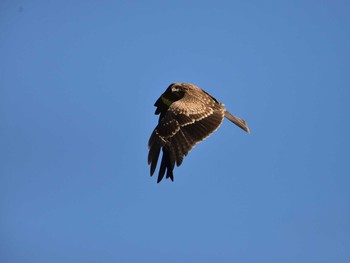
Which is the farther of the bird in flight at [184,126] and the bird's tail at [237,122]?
the bird's tail at [237,122]

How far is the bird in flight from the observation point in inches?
540

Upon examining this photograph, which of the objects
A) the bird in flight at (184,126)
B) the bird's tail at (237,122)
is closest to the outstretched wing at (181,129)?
the bird in flight at (184,126)

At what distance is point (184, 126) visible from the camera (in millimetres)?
14219

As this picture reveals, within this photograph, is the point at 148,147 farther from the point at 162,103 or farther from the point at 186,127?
the point at 162,103

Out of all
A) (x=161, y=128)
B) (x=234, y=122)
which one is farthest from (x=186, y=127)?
(x=234, y=122)

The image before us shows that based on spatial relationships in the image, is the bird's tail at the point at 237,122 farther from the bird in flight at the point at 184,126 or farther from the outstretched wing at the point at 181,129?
the outstretched wing at the point at 181,129

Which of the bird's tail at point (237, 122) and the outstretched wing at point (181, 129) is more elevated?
the bird's tail at point (237, 122)

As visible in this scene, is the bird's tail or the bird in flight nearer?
the bird in flight

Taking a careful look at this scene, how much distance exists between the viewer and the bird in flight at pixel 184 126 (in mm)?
13711

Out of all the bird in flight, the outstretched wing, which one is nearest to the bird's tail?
the bird in flight

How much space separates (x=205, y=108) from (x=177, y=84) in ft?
4.60

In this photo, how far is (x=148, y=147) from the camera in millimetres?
13914

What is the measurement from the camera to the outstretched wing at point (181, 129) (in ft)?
44.9

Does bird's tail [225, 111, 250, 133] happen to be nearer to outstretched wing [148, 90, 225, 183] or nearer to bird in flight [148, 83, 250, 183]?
bird in flight [148, 83, 250, 183]
